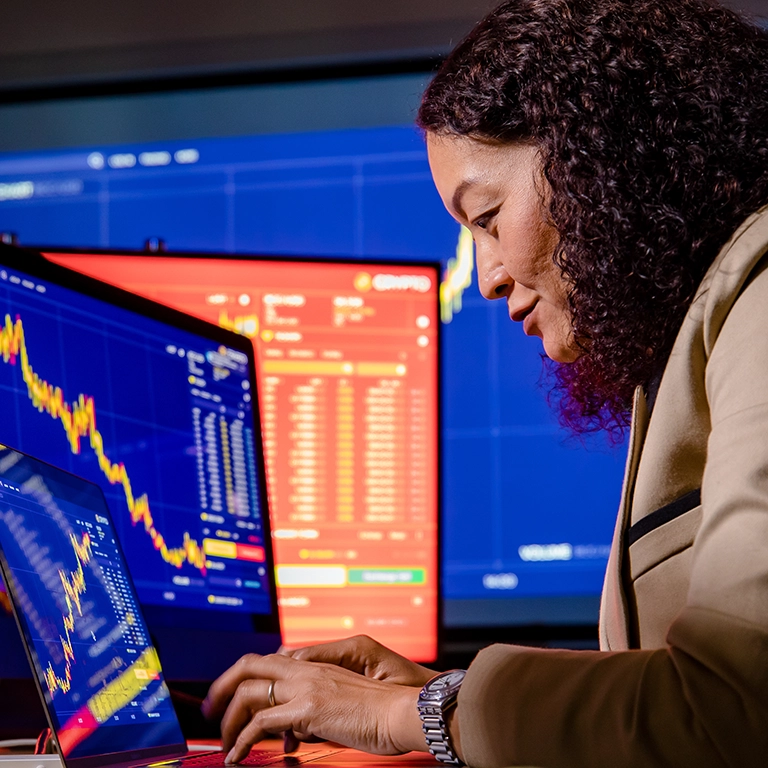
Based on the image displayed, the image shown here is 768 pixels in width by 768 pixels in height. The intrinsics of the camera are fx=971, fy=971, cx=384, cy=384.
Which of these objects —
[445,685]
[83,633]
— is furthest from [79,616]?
[445,685]

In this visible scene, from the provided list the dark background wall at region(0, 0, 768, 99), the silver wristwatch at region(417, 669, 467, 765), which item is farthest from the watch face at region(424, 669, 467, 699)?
the dark background wall at region(0, 0, 768, 99)

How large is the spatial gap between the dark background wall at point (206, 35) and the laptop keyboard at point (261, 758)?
2060 mm

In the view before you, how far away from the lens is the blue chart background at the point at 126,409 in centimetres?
113

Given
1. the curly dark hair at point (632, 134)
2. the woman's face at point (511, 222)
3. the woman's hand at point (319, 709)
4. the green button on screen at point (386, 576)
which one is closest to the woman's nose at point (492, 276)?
the woman's face at point (511, 222)

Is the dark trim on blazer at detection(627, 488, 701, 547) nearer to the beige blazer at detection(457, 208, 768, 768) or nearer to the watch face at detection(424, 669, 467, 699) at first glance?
the beige blazer at detection(457, 208, 768, 768)

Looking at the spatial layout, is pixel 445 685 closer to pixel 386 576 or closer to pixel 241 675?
pixel 241 675

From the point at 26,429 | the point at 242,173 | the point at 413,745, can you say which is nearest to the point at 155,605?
the point at 26,429

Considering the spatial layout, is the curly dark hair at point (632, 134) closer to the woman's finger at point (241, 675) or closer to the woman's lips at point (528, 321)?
the woman's lips at point (528, 321)

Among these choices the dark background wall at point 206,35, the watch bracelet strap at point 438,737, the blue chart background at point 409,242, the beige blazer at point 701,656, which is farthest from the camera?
the dark background wall at point 206,35

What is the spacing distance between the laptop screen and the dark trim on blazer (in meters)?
0.52

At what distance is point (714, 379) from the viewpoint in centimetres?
79

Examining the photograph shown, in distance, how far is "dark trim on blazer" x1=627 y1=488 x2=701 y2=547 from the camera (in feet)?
2.87

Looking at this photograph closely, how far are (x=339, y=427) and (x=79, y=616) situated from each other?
902mm

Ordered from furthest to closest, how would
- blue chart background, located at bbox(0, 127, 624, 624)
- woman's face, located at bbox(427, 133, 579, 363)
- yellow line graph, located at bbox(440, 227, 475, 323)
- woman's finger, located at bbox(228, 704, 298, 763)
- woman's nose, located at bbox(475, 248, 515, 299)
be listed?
yellow line graph, located at bbox(440, 227, 475, 323)
blue chart background, located at bbox(0, 127, 624, 624)
woman's nose, located at bbox(475, 248, 515, 299)
woman's face, located at bbox(427, 133, 579, 363)
woman's finger, located at bbox(228, 704, 298, 763)
